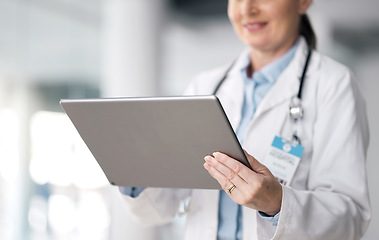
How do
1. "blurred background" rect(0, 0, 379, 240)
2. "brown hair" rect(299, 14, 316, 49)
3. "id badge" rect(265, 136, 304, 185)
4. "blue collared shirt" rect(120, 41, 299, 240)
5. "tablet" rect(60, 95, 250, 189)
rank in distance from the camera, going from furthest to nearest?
"blurred background" rect(0, 0, 379, 240), "brown hair" rect(299, 14, 316, 49), "blue collared shirt" rect(120, 41, 299, 240), "id badge" rect(265, 136, 304, 185), "tablet" rect(60, 95, 250, 189)

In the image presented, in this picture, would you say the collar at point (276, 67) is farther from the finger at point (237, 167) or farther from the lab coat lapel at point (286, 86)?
the finger at point (237, 167)

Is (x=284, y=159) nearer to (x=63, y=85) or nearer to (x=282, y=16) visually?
(x=282, y=16)

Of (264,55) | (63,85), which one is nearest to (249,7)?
(264,55)

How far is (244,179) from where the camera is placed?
1.12 m

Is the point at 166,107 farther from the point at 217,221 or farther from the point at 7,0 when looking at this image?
the point at 7,0

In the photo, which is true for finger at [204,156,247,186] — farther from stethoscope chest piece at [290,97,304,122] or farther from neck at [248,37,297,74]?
neck at [248,37,297,74]

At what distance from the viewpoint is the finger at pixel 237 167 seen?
1.12 metres

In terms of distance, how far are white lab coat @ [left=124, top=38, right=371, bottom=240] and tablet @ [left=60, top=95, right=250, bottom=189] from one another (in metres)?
0.23

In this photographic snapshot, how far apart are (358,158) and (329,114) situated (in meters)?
0.15

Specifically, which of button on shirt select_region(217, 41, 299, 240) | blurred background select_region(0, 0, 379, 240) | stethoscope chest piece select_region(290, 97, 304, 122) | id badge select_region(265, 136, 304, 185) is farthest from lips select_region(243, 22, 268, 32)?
blurred background select_region(0, 0, 379, 240)

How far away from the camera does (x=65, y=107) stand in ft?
4.02

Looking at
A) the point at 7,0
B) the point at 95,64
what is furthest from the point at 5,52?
the point at 95,64

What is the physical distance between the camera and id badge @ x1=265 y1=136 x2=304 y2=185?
4.69 ft

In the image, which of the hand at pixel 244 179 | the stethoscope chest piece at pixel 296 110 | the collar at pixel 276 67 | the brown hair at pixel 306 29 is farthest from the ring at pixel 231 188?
the brown hair at pixel 306 29
